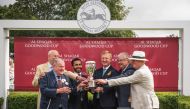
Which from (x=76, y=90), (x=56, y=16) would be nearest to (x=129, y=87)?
(x=76, y=90)

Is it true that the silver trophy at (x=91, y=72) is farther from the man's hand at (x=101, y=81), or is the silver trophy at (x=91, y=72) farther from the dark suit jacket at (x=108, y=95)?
the dark suit jacket at (x=108, y=95)

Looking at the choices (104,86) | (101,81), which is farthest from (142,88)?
(104,86)

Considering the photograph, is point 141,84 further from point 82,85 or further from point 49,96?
point 49,96

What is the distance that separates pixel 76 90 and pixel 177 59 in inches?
155

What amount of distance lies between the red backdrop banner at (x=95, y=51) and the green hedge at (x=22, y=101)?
24 centimetres

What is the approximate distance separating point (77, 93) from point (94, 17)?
3018 mm

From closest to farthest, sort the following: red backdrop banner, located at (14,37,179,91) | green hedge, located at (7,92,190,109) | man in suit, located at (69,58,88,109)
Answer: man in suit, located at (69,58,88,109) < red backdrop banner, located at (14,37,179,91) < green hedge, located at (7,92,190,109)

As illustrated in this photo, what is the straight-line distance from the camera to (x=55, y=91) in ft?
25.6

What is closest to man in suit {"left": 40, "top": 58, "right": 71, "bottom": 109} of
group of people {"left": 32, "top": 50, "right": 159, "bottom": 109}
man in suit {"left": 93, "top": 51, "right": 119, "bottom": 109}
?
group of people {"left": 32, "top": 50, "right": 159, "bottom": 109}

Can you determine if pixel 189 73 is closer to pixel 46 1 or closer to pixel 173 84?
pixel 173 84

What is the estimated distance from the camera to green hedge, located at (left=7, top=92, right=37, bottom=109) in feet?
39.6

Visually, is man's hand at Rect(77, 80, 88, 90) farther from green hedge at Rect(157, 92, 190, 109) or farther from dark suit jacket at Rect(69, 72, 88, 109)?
green hedge at Rect(157, 92, 190, 109)

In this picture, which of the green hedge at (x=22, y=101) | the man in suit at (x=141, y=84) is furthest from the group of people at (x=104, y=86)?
the green hedge at (x=22, y=101)

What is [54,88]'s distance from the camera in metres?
7.91
